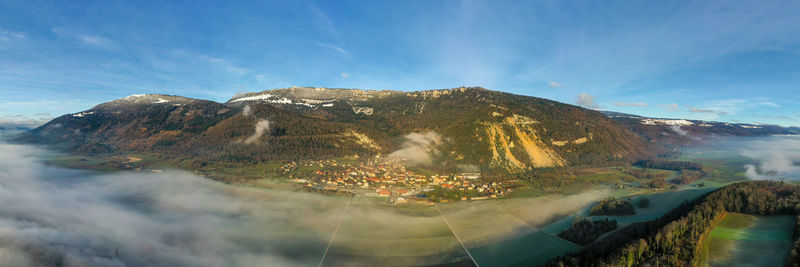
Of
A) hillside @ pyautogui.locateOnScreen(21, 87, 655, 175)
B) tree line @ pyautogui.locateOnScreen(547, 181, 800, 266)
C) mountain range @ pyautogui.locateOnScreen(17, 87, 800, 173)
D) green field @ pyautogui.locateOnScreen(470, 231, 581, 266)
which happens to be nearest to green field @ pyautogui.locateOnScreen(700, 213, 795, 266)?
tree line @ pyautogui.locateOnScreen(547, 181, 800, 266)

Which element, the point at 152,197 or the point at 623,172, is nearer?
the point at 152,197

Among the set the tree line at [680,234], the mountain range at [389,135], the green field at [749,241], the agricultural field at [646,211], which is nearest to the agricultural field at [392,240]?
the tree line at [680,234]

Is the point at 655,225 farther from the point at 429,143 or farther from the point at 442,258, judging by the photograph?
the point at 429,143

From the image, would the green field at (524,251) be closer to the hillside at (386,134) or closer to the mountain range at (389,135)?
the mountain range at (389,135)

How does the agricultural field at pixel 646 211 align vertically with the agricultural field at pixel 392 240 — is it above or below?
above

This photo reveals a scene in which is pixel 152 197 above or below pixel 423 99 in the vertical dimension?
below

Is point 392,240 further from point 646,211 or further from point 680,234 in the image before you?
point 646,211

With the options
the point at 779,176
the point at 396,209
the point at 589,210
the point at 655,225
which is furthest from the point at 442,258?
the point at 779,176
